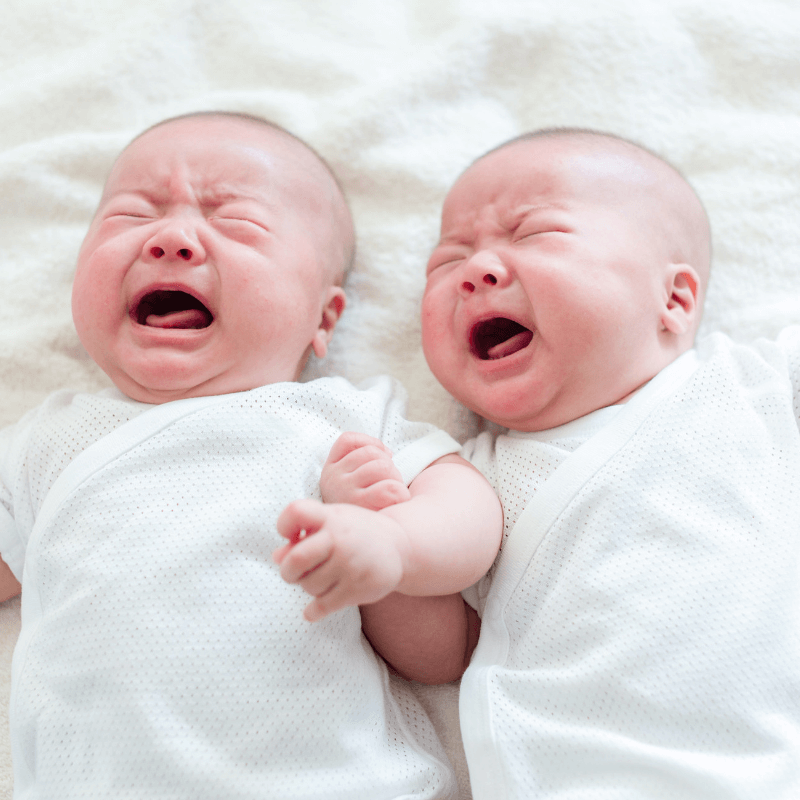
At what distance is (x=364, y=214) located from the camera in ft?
5.16

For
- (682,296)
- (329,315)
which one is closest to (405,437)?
(329,315)

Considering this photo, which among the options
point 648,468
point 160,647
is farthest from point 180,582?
point 648,468

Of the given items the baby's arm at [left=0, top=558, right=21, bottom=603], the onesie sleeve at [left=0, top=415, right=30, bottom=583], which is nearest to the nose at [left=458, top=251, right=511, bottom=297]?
the onesie sleeve at [left=0, top=415, right=30, bottom=583]

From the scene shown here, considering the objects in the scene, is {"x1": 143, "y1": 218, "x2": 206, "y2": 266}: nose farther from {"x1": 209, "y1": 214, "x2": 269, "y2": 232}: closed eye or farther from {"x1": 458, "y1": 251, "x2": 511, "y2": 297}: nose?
{"x1": 458, "y1": 251, "x2": 511, "y2": 297}: nose

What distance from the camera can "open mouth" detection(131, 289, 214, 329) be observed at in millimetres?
1212

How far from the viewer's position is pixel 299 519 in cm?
81

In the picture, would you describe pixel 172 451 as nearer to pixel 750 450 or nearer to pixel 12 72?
pixel 750 450

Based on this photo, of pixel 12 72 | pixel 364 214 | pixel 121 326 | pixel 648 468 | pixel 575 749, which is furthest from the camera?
pixel 12 72

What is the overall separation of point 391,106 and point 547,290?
658 millimetres

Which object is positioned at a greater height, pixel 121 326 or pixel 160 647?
pixel 121 326

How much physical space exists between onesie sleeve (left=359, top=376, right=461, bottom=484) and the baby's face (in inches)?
3.2

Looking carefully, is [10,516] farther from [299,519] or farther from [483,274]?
[483,274]

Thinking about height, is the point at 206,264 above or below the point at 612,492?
above

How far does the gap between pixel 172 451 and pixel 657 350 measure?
0.73m
